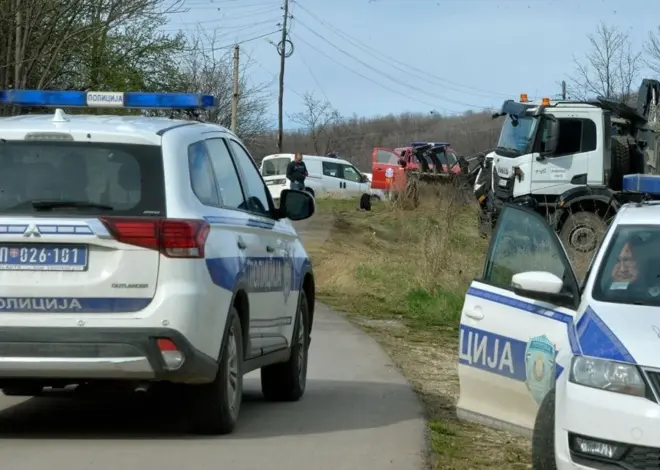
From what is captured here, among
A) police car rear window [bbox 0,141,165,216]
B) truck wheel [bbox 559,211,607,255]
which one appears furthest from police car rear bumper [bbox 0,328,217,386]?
truck wheel [bbox 559,211,607,255]

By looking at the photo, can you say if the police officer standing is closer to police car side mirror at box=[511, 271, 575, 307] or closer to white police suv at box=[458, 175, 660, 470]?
white police suv at box=[458, 175, 660, 470]

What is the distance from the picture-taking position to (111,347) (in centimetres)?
664

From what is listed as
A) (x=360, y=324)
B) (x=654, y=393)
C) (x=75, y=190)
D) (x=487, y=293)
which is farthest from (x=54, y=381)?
(x=360, y=324)

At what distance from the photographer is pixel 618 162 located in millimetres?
23344

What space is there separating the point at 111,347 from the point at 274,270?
204cm

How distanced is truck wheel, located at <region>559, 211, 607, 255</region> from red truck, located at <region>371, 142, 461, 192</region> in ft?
21.4

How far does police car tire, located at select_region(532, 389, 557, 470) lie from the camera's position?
582 cm

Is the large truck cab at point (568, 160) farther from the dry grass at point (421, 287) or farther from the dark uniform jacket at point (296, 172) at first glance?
the dark uniform jacket at point (296, 172)

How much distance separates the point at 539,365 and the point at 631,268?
0.77 m

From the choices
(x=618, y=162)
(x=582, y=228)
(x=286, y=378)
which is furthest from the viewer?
(x=618, y=162)

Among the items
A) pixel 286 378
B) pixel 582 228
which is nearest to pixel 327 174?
pixel 582 228

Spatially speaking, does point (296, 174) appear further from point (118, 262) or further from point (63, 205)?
point (118, 262)

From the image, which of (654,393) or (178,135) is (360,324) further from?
(654,393)

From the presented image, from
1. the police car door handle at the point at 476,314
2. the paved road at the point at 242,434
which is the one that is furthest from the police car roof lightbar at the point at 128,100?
the police car door handle at the point at 476,314
